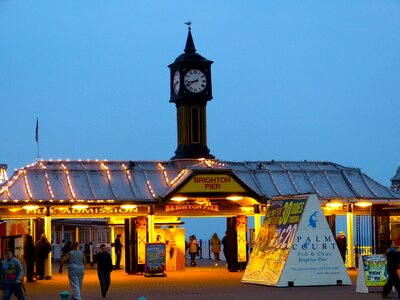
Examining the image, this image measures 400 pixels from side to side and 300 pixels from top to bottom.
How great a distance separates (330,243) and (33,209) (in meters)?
12.0

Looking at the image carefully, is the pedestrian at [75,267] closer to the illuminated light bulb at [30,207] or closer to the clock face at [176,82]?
the illuminated light bulb at [30,207]

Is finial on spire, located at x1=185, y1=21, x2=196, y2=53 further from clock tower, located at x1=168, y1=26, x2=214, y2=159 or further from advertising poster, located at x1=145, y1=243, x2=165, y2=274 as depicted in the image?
advertising poster, located at x1=145, y1=243, x2=165, y2=274

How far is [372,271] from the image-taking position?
28.8 meters

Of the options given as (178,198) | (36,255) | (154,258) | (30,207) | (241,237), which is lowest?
(154,258)

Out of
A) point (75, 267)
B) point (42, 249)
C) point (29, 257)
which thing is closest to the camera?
point (75, 267)

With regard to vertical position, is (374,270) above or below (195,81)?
below

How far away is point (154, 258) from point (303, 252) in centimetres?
864

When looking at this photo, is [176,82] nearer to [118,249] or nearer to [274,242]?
[118,249]

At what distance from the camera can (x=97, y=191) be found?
40375 millimetres

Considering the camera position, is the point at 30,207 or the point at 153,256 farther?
the point at 30,207

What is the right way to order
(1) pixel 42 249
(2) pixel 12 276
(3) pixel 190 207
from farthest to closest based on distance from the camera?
1. (3) pixel 190 207
2. (1) pixel 42 249
3. (2) pixel 12 276

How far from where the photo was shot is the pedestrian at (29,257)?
118 ft

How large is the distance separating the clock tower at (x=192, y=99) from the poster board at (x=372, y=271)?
17369 mm

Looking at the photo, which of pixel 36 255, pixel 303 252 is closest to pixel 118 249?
pixel 36 255
